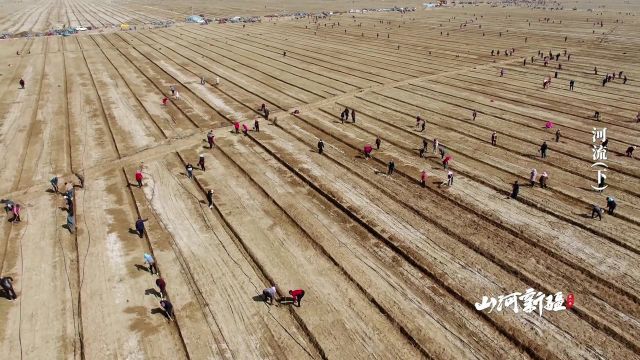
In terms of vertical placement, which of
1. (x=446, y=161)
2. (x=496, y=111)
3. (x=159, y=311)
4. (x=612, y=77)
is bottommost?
(x=159, y=311)

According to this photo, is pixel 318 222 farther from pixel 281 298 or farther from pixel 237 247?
pixel 281 298

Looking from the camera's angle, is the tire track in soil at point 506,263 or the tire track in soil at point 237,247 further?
the tire track in soil at point 237,247

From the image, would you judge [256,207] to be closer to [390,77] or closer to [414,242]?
[414,242]

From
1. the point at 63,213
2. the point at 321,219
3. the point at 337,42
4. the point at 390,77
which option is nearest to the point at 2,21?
the point at 337,42

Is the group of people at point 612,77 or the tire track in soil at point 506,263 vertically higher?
the group of people at point 612,77

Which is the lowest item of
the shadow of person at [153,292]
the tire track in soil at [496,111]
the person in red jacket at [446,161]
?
the shadow of person at [153,292]

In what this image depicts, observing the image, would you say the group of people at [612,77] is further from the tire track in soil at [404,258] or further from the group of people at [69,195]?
the group of people at [69,195]

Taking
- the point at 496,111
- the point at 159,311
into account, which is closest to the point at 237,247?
the point at 159,311

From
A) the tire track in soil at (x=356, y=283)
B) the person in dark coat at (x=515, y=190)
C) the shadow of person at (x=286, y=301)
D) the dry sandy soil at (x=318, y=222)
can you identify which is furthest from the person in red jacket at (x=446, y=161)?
the shadow of person at (x=286, y=301)
